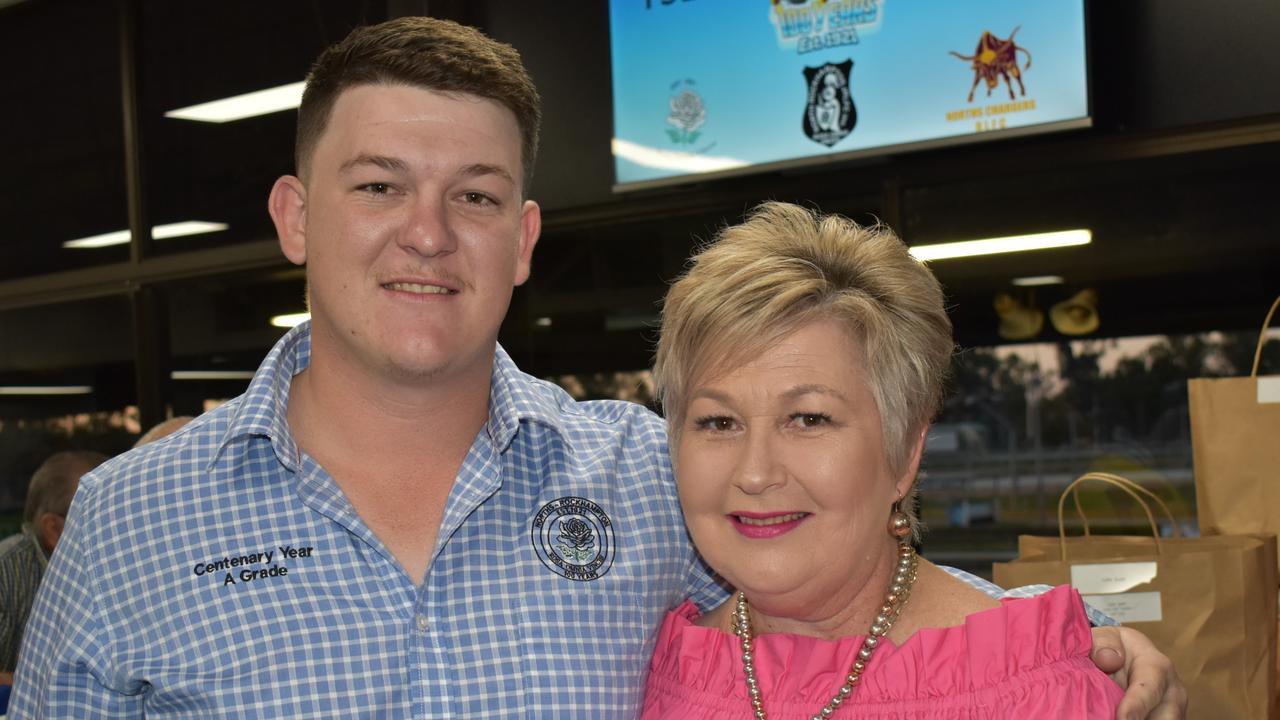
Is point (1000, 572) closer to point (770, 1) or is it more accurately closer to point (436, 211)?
point (436, 211)

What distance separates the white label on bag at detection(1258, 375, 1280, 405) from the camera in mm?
2578

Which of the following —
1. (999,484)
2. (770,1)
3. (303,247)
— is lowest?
(999,484)

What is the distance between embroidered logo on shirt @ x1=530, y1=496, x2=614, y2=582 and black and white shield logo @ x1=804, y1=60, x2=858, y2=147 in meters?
2.47

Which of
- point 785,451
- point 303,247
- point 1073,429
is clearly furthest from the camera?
point 1073,429

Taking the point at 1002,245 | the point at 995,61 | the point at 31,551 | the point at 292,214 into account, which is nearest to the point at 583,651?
the point at 292,214

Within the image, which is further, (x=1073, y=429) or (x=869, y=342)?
(x=1073, y=429)

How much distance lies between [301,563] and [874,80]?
279 cm

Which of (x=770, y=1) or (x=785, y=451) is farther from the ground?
(x=770, y=1)

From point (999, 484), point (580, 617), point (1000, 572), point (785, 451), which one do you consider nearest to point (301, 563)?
point (580, 617)

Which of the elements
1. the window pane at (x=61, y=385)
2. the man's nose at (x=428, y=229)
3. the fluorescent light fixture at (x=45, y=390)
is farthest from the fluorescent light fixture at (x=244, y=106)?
the man's nose at (x=428, y=229)

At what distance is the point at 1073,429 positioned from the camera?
16.9 feet

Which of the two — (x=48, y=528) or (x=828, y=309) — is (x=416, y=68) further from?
(x=48, y=528)

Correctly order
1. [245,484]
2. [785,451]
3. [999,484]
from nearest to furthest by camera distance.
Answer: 1. [785,451]
2. [245,484]
3. [999,484]

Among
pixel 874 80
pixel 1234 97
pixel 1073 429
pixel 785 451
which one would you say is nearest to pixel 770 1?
pixel 874 80
